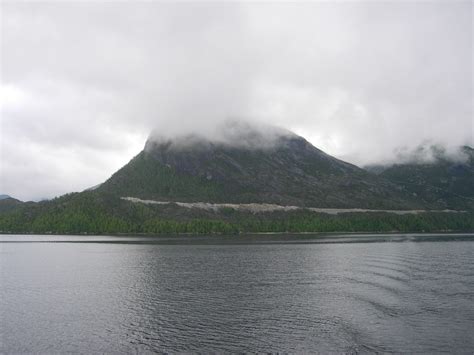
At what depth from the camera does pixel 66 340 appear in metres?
49.2

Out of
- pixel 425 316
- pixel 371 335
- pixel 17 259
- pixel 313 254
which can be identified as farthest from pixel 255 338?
pixel 17 259

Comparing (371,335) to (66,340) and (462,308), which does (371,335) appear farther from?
(66,340)

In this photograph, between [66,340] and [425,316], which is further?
[425,316]

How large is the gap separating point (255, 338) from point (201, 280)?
42732 millimetres

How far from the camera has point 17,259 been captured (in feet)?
429

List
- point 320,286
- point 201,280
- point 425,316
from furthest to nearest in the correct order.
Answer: point 201,280, point 320,286, point 425,316

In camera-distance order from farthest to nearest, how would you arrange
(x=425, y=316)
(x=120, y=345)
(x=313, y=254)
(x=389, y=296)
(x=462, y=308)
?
(x=313, y=254) < (x=389, y=296) < (x=462, y=308) < (x=425, y=316) < (x=120, y=345)

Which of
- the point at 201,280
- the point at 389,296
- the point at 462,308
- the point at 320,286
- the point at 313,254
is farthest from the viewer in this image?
Result: the point at 313,254

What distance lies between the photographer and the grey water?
47844mm

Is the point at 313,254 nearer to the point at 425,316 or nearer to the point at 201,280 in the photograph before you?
the point at 201,280

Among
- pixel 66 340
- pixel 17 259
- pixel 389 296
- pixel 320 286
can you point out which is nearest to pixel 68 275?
pixel 17 259

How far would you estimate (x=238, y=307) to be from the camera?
65312 mm

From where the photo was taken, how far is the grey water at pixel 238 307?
47.8 m

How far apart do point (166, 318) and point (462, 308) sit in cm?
4608
